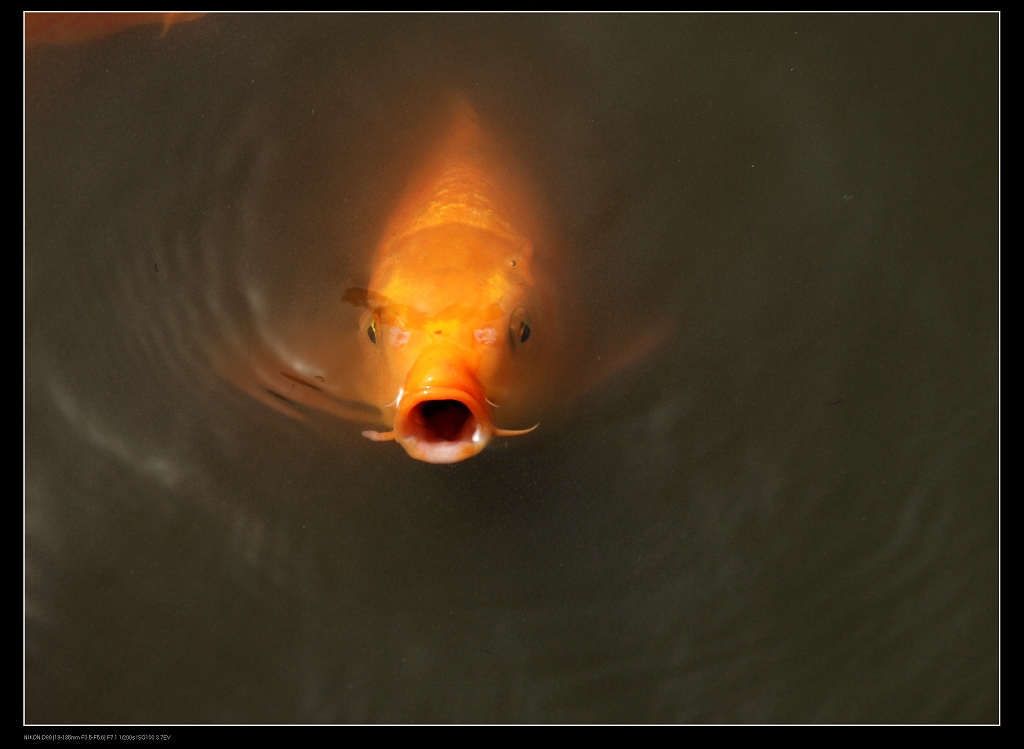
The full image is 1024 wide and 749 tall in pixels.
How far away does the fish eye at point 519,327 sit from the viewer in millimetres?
2684

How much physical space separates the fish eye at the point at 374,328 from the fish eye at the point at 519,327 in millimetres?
438

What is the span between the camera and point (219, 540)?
284 cm

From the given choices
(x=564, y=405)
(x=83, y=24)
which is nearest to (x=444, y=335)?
(x=564, y=405)

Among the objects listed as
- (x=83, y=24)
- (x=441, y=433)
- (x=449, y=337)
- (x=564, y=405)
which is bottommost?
(x=441, y=433)

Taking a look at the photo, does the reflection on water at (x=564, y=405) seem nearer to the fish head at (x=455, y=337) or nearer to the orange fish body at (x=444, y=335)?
the orange fish body at (x=444, y=335)

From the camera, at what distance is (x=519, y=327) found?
2.73 m

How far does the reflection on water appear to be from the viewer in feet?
9.01

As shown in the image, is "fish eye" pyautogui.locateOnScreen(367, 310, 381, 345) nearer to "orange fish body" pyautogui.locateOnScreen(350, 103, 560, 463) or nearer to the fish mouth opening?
"orange fish body" pyautogui.locateOnScreen(350, 103, 560, 463)

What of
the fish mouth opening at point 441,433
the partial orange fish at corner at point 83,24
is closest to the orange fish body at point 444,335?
the fish mouth opening at point 441,433

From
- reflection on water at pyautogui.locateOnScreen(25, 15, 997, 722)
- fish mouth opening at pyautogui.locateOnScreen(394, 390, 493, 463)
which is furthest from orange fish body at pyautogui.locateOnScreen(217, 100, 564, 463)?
reflection on water at pyautogui.locateOnScreen(25, 15, 997, 722)

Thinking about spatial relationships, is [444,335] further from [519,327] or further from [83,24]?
[83,24]

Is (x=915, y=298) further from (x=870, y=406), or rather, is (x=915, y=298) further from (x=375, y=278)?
(x=375, y=278)

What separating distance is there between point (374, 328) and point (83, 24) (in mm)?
2172

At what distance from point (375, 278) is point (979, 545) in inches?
91.2
